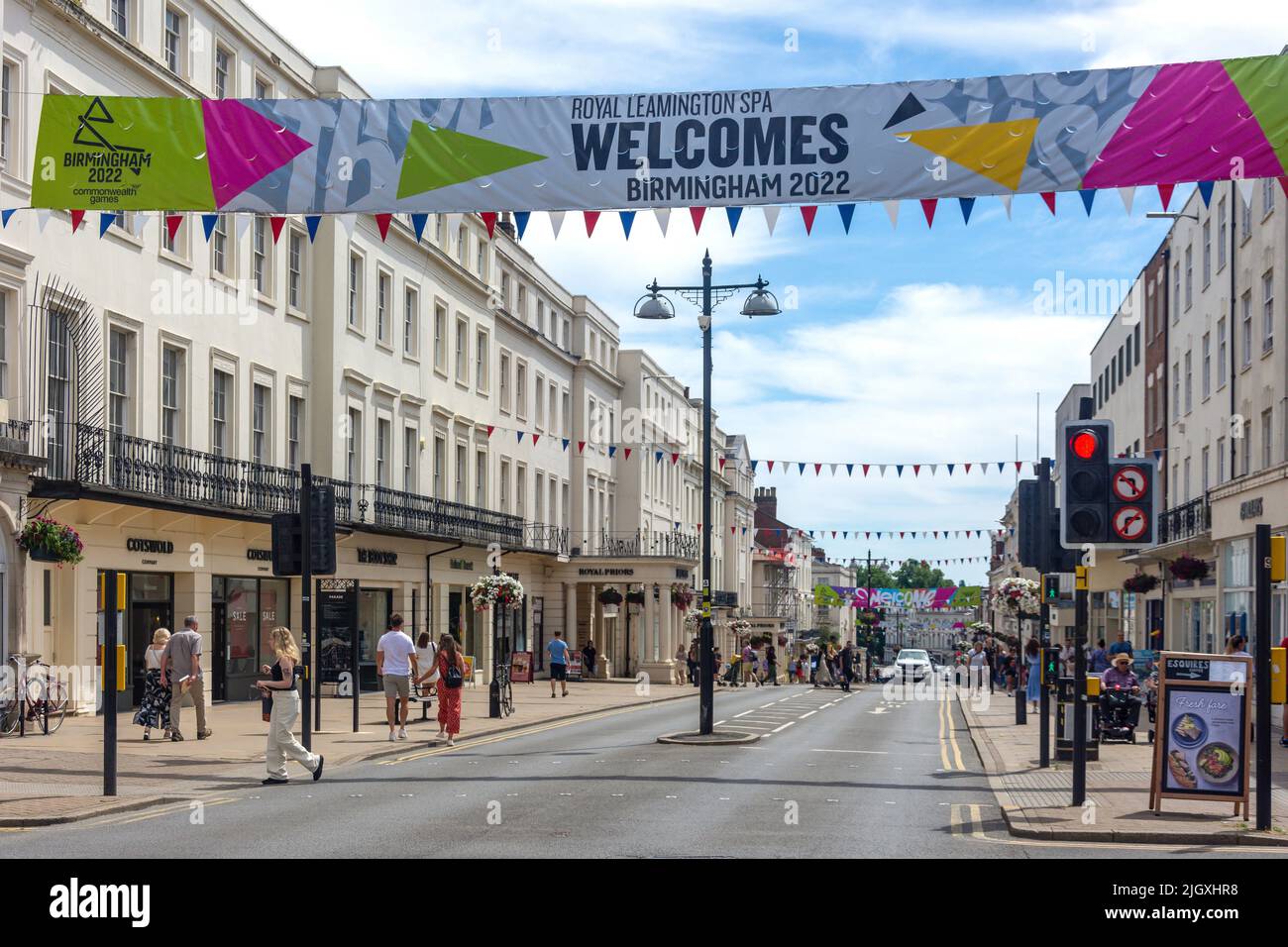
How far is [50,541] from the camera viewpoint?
22.6 m

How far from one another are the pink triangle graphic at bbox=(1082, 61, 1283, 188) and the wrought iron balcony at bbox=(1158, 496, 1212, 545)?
20800mm

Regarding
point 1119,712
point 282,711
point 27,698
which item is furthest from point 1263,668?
point 27,698

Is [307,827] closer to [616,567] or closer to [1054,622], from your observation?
[616,567]

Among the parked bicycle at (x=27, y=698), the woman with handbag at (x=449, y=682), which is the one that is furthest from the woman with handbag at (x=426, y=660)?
the parked bicycle at (x=27, y=698)

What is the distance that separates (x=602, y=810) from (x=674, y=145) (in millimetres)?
7389

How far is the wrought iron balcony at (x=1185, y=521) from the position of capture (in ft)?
118

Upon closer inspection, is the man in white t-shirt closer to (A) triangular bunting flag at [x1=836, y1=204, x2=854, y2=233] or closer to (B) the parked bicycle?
(B) the parked bicycle

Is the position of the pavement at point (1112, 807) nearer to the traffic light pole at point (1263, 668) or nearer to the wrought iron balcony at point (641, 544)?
the traffic light pole at point (1263, 668)

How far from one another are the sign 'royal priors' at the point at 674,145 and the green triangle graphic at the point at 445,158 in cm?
2

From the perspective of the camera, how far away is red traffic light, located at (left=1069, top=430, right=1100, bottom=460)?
1394 cm

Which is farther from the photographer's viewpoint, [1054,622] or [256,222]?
[1054,622]

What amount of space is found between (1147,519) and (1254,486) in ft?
55.3
